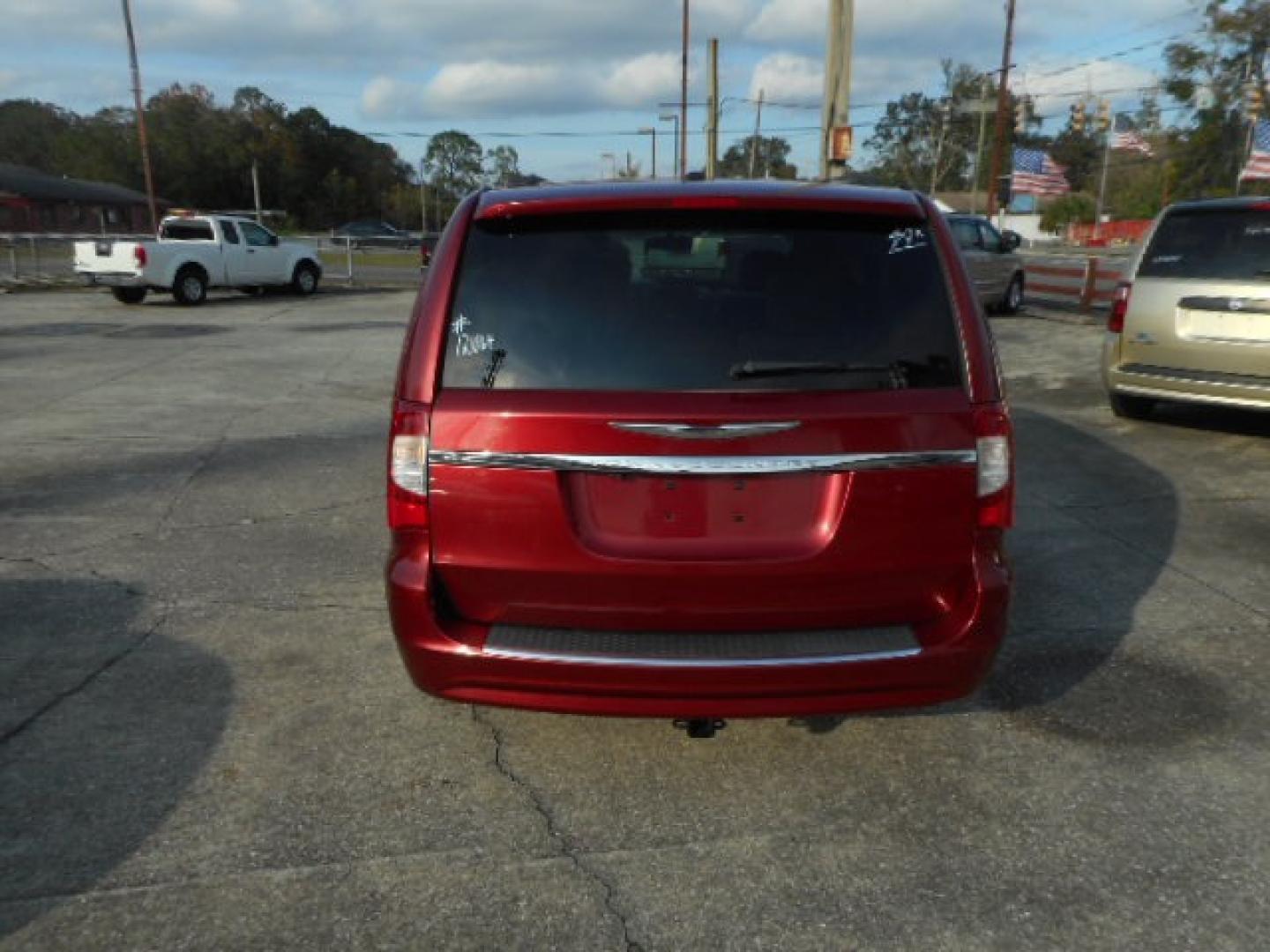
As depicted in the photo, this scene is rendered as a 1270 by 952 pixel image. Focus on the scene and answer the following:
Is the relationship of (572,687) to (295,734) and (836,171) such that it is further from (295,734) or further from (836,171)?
(836,171)

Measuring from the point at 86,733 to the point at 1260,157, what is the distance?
41639mm

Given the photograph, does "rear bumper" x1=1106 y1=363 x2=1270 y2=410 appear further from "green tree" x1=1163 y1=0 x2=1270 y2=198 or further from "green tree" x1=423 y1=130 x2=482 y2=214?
"green tree" x1=423 y1=130 x2=482 y2=214

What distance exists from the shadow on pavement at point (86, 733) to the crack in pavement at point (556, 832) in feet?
3.18

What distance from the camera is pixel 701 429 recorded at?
2.55 metres

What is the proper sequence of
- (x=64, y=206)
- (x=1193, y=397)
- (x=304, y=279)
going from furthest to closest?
(x=64, y=206) → (x=304, y=279) → (x=1193, y=397)

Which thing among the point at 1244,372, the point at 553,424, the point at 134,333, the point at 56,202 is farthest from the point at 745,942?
the point at 56,202

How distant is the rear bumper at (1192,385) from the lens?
23.9 ft

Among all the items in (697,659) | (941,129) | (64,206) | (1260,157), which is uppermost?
(941,129)

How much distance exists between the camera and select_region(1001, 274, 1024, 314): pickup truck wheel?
17984mm

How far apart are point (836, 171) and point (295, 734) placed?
19.5 metres

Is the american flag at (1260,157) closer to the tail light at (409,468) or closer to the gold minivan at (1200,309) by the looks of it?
the gold minivan at (1200,309)

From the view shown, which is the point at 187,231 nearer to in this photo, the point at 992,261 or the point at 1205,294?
the point at 992,261

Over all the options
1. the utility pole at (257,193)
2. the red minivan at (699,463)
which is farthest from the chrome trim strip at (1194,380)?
the utility pole at (257,193)

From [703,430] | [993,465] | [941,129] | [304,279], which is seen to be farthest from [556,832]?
[941,129]
